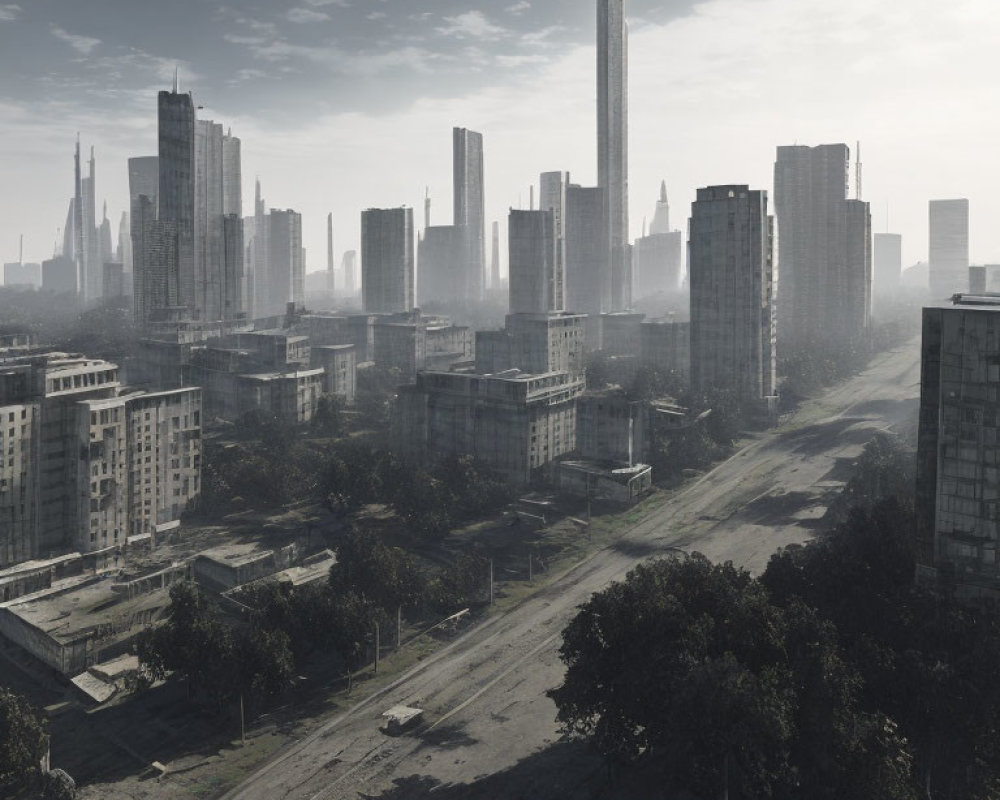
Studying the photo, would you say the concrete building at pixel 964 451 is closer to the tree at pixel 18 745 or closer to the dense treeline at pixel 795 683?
the dense treeline at pixel 795 683

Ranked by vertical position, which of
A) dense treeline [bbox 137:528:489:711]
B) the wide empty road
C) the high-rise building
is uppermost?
the high-rise building

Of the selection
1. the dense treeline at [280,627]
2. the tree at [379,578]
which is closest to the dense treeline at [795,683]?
the dense treeline at [280,627]

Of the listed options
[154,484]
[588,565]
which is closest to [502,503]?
[588,565]

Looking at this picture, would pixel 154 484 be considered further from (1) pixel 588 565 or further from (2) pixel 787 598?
(2) pixel 787 598

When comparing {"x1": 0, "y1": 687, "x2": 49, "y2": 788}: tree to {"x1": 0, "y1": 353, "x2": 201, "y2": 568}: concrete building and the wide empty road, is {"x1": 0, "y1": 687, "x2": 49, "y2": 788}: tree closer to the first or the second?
the wide empty road

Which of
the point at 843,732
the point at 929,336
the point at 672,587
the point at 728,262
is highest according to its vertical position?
the point at 728,262

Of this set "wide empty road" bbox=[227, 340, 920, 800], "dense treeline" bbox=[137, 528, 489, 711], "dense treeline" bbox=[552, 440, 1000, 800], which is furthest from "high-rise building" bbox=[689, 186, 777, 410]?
"dense treeline" bbox=[552, 440, 1000, 800]
